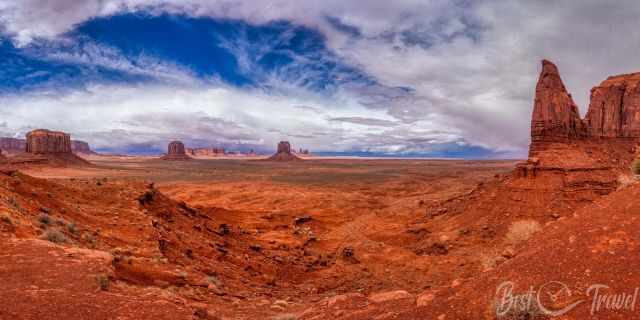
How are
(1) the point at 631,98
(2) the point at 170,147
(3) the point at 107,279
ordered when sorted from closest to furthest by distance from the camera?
(3) the point at 107,279
(1) the point at 631,98
(2) the point at 170,147

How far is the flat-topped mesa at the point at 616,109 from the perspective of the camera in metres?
27.7

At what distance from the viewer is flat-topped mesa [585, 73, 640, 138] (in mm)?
27672

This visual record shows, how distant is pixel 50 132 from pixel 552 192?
116 meters

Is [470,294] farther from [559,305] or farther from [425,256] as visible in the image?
[425,256]

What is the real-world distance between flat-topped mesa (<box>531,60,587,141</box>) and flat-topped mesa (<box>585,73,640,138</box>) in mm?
3069

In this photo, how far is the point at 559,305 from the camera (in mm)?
4348

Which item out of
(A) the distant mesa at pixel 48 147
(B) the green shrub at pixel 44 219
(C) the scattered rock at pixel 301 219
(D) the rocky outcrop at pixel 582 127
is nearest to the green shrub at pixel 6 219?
(B) the green shrub at pixel 44 219

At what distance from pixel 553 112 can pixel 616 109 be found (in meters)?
8.12

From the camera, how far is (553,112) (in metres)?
25.5

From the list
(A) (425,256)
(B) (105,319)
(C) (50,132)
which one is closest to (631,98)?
(A) (425,256)

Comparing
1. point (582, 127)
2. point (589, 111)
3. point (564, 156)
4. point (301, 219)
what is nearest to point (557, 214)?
point (564, 156)

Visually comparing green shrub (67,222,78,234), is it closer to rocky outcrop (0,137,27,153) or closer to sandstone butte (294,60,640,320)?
sandstone butte (294,60,640,320)

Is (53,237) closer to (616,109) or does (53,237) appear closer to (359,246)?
(359,246)

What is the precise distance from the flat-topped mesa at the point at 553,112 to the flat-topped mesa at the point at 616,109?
307 centimetres
